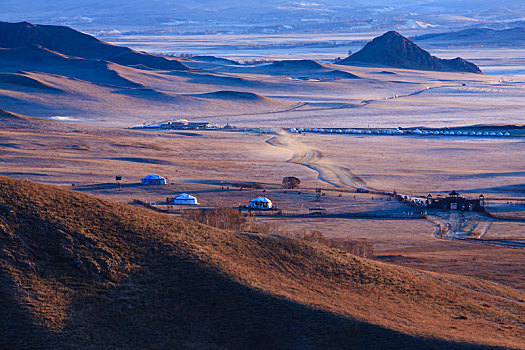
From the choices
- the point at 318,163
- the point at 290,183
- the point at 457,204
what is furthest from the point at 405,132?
the point at 457,204

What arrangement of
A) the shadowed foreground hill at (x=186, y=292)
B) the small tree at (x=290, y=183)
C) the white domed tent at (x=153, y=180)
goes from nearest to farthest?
1. the shadowed foreground hill at (x=186, y=292)
2. the white domed tent at (x=153, y=180)
3. the small tree at (x=290, y=183)

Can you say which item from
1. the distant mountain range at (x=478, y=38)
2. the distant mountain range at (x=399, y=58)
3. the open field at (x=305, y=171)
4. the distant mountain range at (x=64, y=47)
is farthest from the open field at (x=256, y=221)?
the distant mountain range at (x=478, y=38)

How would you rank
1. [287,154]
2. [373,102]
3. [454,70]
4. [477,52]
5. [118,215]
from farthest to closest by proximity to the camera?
[477,52], [454,70], [373,102], [287,154], [118,215]

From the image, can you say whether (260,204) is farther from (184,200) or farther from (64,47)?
(64,47)

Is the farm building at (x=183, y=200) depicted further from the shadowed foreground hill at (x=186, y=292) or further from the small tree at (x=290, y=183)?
the shadowed foreground hill at (x=186, y=292)

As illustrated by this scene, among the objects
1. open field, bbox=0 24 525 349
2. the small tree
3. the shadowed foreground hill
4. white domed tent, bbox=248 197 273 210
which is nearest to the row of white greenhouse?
open field, bbox=0 24 525 349

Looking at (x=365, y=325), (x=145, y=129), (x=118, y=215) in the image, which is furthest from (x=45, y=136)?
(x=365, y=325)

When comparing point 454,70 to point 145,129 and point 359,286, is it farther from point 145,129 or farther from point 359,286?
point 359,286

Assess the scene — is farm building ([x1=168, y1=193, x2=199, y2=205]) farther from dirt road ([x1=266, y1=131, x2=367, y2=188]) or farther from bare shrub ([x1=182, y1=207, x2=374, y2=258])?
dirt road ([x1=266, y1=131, x2=367, y2=188])

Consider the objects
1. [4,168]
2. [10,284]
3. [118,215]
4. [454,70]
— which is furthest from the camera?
[454,70]
